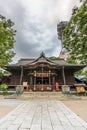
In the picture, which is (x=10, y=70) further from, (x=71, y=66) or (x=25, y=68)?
(x=71, y=66)

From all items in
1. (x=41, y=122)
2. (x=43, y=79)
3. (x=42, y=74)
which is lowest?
(x=41, y=122)

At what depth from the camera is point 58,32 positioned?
242 ft

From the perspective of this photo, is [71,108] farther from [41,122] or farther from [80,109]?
[41,122]

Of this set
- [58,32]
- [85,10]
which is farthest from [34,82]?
[58,32]

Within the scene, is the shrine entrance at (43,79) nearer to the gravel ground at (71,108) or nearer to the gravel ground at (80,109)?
the gravel ground at (71,108)

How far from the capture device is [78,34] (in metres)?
11.3

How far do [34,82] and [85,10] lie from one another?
46.5ft

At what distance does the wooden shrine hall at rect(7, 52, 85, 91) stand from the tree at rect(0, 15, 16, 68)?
4071mm

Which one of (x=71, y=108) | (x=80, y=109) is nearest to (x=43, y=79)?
(x=71, y=108)

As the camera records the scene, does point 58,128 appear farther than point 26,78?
No

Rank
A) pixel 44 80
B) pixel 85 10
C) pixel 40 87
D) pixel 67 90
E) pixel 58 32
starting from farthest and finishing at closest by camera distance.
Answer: pixel 58 32 → pixel 44 80 → pixel 40 87 → pixel 67 90 → pixel 85 10

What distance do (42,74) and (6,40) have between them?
12898 mm

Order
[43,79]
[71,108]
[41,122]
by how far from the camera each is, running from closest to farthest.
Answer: [41,122] < [71,108] < [43,79]

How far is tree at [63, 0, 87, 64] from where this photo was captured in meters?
10.2
